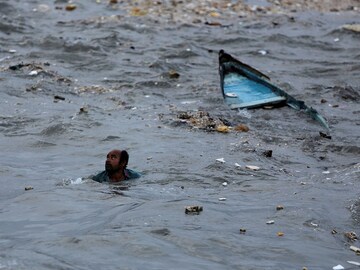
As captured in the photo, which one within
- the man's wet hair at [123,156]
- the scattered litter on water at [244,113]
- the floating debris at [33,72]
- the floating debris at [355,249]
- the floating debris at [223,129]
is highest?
the man's wet hair at [123,156]

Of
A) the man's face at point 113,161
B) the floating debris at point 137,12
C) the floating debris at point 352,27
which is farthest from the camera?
the floating debris at point 137,12

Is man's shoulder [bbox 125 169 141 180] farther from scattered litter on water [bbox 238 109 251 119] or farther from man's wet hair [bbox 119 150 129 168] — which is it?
scattered litter on water [bbox 238 109 251 119]

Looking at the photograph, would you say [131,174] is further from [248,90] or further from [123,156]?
[248,90]

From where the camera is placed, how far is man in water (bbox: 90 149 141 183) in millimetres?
6109

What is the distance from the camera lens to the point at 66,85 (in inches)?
387

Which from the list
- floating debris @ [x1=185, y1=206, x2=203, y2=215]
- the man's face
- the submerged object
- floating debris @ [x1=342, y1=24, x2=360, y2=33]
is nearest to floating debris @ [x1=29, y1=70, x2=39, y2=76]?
the submerged object

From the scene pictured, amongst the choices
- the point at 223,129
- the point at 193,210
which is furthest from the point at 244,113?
the point at 193,210

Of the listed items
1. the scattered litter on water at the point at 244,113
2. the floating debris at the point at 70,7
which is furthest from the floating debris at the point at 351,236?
the floating debris at the point at 70,7

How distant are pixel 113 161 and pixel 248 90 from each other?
3.67m

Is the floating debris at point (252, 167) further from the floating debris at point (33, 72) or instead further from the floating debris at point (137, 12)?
the floating debris at point (137, 12)

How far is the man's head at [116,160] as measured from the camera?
6.09 meters

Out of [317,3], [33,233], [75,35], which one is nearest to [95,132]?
[33,233]

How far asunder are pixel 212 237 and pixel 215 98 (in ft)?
15.2

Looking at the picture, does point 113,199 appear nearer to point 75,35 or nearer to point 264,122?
point 264,122
